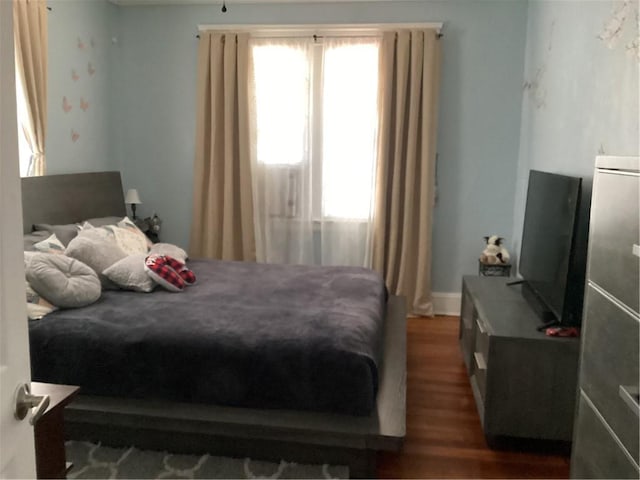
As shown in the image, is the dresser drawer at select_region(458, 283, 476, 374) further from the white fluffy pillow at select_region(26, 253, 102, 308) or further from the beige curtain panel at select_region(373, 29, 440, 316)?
the white fluffy pillow at select_region(26, 253, 102, 308)

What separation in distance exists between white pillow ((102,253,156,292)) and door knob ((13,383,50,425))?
219cm

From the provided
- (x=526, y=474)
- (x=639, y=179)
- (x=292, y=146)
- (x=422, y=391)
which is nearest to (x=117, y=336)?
(x=422, y=391)

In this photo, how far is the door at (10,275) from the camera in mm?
921

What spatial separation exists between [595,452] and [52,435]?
1.57 metres

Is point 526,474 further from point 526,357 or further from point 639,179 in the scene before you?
point 639,179

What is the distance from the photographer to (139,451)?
247 cm

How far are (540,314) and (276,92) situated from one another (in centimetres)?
281

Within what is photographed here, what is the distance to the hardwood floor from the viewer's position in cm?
239

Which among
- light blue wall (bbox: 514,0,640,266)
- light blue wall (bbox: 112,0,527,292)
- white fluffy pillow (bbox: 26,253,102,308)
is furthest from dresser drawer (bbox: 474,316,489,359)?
white fluffy pillow (bbox: 26,253,102,308)

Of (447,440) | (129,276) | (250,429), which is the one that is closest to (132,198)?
(129,276)

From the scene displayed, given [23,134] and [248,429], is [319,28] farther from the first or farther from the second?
[248,429]

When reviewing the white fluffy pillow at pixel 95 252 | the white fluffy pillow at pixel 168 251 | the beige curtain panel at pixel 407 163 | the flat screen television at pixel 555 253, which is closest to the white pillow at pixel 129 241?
the white fluffy pillow at pixel 168 251

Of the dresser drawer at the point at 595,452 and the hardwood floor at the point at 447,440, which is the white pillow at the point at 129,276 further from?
the dresser drawer at the point at 595,452

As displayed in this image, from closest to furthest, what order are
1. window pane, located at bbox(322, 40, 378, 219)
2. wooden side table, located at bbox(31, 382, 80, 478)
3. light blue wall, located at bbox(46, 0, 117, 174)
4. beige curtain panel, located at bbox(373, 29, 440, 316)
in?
wooden side table, located at bbox(31, 382, 80, 478) → light blue wall, located at bbox(46, 0, 117, 174) → beige curtain panel, located at bbox(373, 29, 440, 316) → window pane, located at bbox(322, 40, 378, 219)
